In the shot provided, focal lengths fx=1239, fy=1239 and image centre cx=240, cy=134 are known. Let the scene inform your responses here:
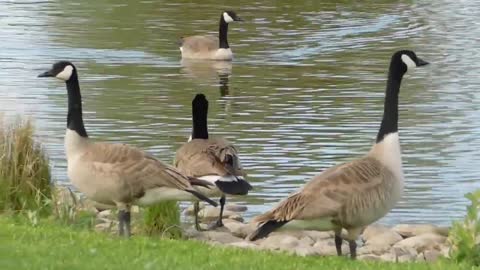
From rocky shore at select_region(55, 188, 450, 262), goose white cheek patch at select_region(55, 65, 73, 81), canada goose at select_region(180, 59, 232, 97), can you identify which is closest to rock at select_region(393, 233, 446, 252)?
Answer: rocky shore at select_region(55, 188, 450, 262)

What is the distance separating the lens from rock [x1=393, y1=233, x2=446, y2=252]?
47.3 ft

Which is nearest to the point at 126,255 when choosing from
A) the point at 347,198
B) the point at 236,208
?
the point at 347,198

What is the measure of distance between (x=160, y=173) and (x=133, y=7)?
26.7m

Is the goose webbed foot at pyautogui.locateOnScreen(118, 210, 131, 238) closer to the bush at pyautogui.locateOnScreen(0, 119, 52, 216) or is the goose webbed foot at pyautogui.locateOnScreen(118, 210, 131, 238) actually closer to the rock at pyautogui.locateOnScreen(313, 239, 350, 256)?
the bush at pyautogui.locateOnScreen(0, 119, 52, 216)

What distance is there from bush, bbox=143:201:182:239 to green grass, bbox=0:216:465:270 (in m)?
2.32

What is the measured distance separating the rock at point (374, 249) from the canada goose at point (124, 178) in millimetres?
2461

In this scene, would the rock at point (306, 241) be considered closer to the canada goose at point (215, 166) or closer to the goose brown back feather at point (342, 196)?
the canada goose at point (215, 166)

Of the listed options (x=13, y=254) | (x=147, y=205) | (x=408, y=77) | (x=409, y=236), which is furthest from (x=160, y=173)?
(x=408, y=77)

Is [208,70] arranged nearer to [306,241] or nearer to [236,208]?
[236,208]

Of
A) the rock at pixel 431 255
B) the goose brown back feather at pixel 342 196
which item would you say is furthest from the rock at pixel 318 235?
the goose brown back feather at pixel 342 196

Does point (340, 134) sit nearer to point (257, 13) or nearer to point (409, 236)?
point (409, 236)

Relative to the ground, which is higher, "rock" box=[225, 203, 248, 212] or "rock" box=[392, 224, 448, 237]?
"rock" box=[392, 224, 448, 237]

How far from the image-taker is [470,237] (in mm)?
11281

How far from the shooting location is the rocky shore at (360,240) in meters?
14.1
